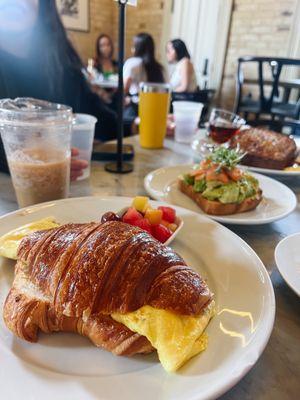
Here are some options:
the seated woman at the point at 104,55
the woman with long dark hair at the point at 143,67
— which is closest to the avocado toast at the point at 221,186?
the woman with long dark hair at the point at 143,67

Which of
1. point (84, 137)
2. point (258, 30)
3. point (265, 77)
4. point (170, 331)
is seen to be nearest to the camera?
point (170, 331)

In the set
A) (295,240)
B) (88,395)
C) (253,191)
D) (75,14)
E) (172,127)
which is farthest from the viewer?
(75,14)

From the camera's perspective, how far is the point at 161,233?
880 mm

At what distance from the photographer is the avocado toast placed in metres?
1.13

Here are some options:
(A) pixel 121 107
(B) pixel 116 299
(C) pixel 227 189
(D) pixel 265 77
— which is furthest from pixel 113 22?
(B) pixel 116 299

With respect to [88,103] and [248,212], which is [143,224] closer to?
[248,212]

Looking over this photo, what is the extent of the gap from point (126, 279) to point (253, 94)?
625cm

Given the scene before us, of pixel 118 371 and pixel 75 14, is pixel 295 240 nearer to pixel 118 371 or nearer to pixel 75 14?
pixel 118 371

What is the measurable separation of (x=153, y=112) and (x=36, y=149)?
1.00 metres

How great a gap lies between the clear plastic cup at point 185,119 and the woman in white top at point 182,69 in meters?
3.38

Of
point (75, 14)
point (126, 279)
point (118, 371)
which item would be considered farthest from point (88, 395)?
A: point (75, 14)

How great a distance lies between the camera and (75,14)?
7.15 meters

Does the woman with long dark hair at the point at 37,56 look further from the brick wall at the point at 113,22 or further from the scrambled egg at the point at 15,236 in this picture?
the brick wall at the point at 113,22

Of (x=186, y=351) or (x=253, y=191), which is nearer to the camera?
(x=186, y=351)
